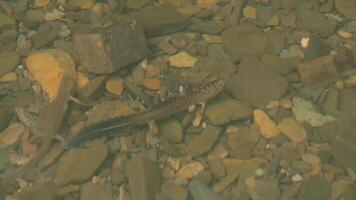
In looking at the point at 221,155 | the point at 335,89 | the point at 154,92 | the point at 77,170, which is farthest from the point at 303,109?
the point at 77,170

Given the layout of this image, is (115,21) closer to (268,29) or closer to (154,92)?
(154,92)

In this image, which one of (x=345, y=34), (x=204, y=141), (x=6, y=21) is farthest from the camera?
(x=6, y=21)

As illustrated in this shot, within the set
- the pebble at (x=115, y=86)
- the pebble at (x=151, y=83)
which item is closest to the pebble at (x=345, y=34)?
the pebble at (x=151, y=83)

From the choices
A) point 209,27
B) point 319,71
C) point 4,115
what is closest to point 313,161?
point 319,71

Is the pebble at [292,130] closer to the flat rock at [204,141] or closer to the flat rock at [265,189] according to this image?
the flat rock at [265,189]

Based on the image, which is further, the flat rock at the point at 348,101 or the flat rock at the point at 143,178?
the flat rock at the point at 348,101

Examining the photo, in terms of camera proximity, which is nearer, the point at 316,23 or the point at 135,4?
the point at 316,23

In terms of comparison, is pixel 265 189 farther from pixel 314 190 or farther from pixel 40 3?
pixel 40 3

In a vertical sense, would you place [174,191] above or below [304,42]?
below
